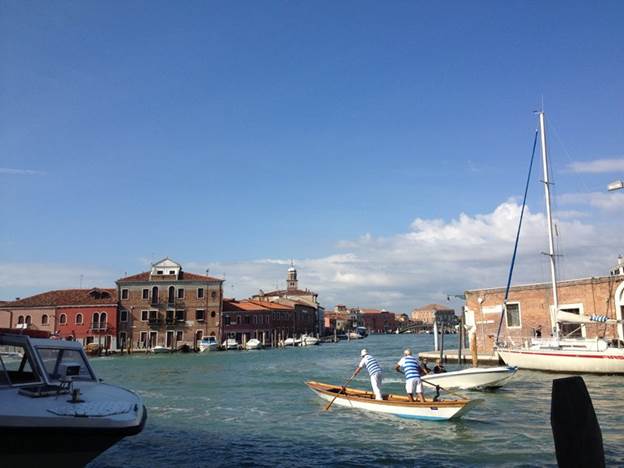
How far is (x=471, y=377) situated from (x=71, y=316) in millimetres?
46963

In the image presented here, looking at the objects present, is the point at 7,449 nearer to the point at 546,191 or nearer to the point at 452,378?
the point at 452,378

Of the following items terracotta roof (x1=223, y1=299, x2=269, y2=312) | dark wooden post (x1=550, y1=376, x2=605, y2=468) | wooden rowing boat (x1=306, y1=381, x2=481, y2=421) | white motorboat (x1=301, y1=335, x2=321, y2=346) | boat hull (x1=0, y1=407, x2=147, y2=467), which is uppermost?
terracotta roof (x1=223, y1=299, x2=269, y2=312)

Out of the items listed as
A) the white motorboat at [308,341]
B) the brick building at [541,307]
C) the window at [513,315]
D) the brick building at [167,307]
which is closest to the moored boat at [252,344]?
the brick building at [167,307]

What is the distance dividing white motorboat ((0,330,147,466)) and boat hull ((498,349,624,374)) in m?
20.2

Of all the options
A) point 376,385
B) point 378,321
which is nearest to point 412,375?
point 376,385

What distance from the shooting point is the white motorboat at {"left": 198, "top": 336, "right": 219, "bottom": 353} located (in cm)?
5359

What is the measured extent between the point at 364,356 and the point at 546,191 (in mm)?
17205

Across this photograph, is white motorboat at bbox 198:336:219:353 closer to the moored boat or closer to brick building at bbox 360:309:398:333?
the moored boat

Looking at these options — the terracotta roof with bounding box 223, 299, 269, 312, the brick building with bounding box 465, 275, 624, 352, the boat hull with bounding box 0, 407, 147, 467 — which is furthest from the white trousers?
the terracotta roof with bounding box 223, 299, 269, 312

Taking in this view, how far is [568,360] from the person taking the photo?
22953 millimetres

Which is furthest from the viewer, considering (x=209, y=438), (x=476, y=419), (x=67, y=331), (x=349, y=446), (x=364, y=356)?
(x=67, y=331)

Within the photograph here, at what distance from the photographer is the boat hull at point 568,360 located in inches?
852

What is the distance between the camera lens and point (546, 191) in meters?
27.4

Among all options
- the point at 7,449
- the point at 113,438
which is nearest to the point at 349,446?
the point at 113,438
